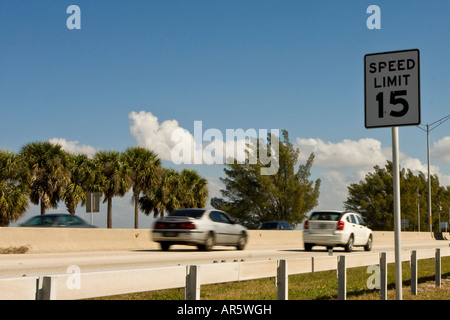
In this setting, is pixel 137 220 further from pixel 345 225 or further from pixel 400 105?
pixel 400 105

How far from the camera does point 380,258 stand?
34.2 ft

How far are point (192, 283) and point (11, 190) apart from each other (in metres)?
47.7

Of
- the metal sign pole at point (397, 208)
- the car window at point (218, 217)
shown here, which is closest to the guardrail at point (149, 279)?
the metal sign pole at point (397, 208)

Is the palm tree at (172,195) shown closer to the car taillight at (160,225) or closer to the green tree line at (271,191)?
the green tree line at (271,191)

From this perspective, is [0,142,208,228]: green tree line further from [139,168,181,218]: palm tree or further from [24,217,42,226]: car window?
[24,217,42,226]: car window

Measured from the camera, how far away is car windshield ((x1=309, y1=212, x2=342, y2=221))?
83.7ft

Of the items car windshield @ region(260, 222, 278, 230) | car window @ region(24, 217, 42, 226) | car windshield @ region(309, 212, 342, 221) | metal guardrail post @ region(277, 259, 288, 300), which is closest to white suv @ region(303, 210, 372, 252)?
car windshield @ region(309, 212, 342, 221)

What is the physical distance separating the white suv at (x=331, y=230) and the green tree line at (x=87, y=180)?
103 feet

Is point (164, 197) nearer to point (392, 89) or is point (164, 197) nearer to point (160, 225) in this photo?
point (160, 225)

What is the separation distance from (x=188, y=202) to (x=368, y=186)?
35.2m

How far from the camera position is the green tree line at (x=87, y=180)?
50812 millimetres

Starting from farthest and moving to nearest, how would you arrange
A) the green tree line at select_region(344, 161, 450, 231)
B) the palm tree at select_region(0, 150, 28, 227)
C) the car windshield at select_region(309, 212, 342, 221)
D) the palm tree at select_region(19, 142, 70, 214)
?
the green tree line at select_region(344, 161, 450, 231)
the palm tree at select_region(19, 142, 70, 214)
the palm tree at select_region(0, 150, 28, 227)
the car windshield at select_region(309, 212, 342, 221)

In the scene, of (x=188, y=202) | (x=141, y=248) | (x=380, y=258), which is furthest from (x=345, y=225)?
(x=188, y=202)

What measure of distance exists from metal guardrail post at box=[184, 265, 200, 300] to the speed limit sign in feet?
8.88
